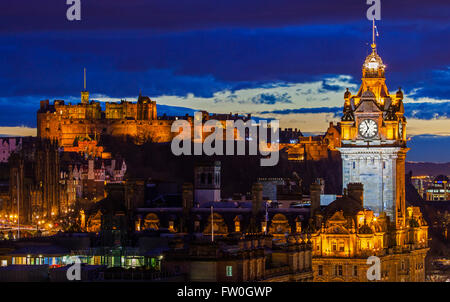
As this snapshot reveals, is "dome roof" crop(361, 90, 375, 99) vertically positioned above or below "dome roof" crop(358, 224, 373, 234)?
above

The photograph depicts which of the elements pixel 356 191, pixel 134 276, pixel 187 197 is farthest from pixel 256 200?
pixel 134 276

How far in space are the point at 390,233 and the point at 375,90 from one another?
14.0 metres

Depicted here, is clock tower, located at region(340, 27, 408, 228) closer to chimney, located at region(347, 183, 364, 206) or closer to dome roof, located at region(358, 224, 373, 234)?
chimney, located at region(347, 183, 364, 206)

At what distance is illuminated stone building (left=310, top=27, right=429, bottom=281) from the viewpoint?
441ft

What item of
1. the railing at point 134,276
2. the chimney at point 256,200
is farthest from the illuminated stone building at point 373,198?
the railing at point 134,276

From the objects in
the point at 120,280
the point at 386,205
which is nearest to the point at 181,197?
the point at 386,205

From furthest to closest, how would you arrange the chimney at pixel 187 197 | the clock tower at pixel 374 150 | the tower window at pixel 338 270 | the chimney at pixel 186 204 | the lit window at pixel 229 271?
the clock tower at pixel 374 150
the chimney at pixel 187 197
the chimney at pixel 186 204
the tower window at pixel 338 270
the lit window at pixel 229 271

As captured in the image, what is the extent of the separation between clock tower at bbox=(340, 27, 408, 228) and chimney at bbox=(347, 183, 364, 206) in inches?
154

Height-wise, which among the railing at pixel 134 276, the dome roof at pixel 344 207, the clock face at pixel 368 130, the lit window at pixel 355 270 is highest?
the clock face at pixel 368 130

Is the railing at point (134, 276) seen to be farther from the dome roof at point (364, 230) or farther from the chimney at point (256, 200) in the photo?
the chimney at point (256, 200)

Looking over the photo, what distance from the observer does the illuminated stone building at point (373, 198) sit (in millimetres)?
134375

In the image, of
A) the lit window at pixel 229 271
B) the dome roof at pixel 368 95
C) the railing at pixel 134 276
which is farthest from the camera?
the dome roof at pixel 368 95

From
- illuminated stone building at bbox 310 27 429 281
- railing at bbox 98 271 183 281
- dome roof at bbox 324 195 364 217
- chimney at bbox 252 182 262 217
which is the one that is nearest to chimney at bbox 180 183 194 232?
chimney at bbox 252 182 262 217
